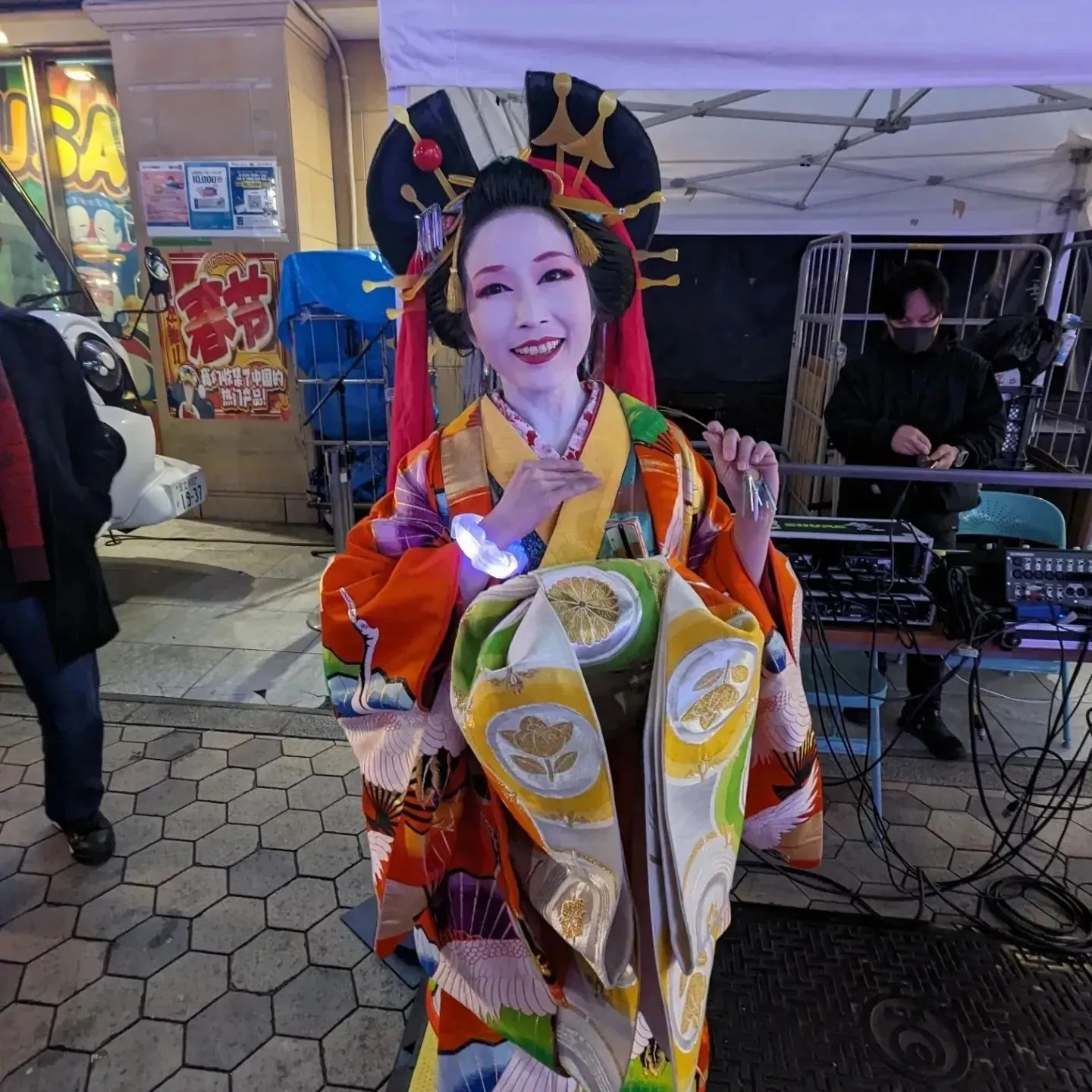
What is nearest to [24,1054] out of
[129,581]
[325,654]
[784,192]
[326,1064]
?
[326,1064]

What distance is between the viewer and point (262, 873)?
207cm

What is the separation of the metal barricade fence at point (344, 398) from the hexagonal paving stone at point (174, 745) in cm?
195

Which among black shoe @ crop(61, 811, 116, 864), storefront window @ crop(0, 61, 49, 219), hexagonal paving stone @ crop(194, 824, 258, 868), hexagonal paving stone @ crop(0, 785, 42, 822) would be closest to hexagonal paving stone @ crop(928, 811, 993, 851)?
hexagonal paving stone @ crop(194, 824, 258, 868)

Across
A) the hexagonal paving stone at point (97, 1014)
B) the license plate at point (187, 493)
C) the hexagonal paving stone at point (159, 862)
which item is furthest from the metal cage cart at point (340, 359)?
the hexagonal paving stone at point (97, 1014)

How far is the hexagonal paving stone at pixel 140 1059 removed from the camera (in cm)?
152

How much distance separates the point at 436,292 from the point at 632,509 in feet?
1.57

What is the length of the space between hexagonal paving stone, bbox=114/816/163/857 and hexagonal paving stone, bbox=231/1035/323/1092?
812 mm

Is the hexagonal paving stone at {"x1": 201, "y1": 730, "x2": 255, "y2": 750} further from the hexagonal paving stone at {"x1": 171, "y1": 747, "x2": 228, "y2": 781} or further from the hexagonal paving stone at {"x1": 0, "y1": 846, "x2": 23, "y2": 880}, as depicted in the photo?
the hexagonal paving stone at {"x1": 0, "y1": 846, "x2": 23, "y2": 880}

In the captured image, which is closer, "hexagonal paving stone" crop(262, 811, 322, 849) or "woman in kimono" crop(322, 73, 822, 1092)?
"woman in kimono" crop(322, 73, 822, 1092)

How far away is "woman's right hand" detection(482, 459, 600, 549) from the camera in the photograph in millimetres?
1014

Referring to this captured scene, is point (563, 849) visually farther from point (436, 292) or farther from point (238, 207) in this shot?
point (238, 207)

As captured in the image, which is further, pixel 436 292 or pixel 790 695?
pixel 436 292

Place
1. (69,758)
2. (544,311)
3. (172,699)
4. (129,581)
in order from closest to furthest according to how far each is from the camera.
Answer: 1. (544,311)
2. (69,758)
3. (172,699)
4. (129,581)

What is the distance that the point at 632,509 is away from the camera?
1.15 m
